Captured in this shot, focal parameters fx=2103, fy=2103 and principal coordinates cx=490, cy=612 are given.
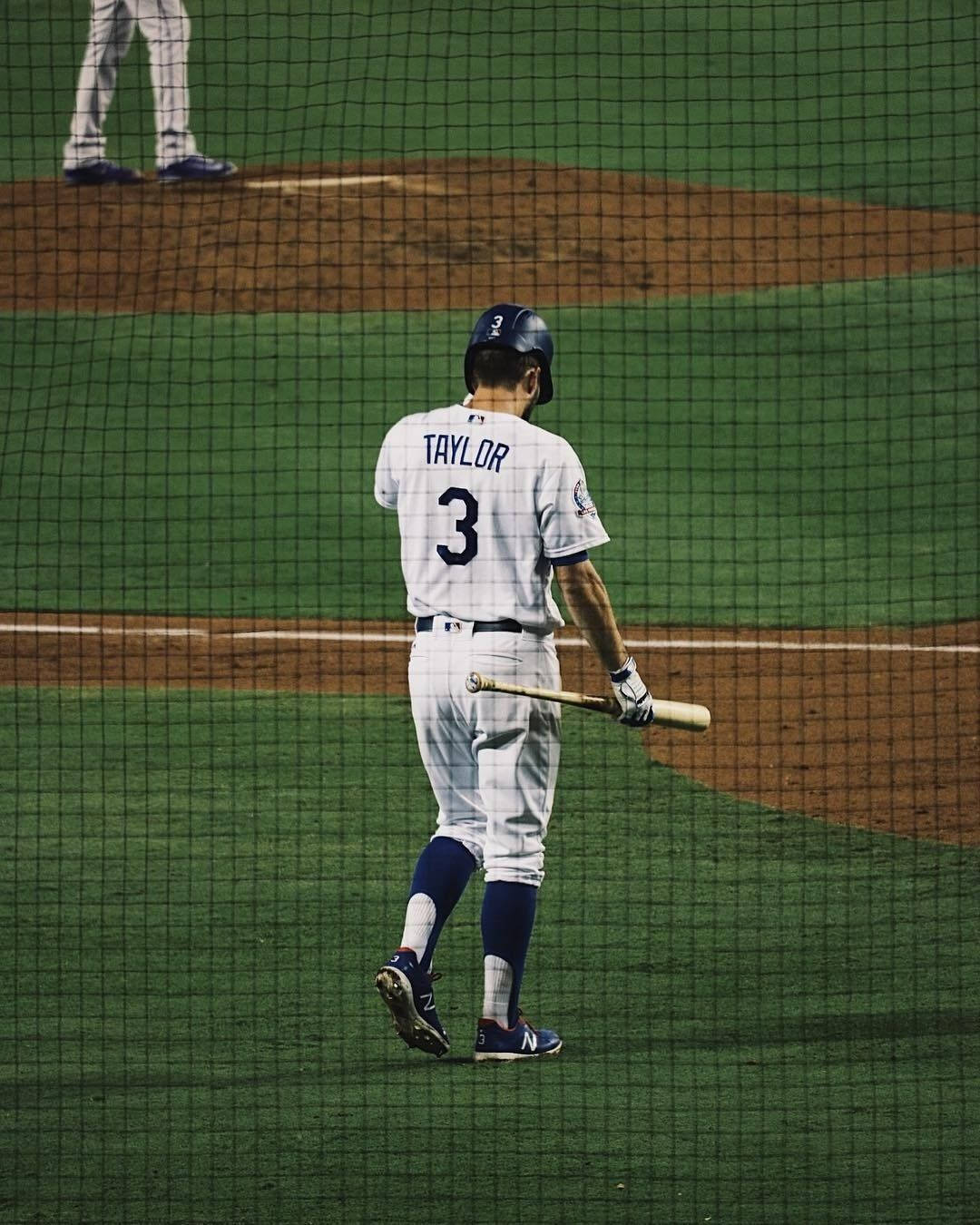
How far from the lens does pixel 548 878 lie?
26.6ft

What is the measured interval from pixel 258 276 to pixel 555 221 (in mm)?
2723

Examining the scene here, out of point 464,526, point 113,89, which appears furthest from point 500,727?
point 113,89

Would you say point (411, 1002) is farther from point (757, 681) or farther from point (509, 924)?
point (757, 681)

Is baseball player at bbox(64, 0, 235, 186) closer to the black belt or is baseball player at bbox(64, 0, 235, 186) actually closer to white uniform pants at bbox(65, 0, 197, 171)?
white uniform pants at bbox(65, 0, 197, 171)

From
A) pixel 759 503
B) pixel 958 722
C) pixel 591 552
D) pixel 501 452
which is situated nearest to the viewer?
pixel 501 452

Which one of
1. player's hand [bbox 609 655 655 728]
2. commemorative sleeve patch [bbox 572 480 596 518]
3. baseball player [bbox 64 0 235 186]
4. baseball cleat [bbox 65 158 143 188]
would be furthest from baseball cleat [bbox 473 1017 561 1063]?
baseball cleat [bbox 65 158 143 188]

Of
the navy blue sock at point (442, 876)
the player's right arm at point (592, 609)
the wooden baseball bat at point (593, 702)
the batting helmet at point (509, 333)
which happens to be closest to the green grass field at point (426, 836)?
the navy blue sock at point (442, 876)

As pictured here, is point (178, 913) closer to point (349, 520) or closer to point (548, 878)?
point (548, 878)

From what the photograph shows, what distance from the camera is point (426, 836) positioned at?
8.66 metres

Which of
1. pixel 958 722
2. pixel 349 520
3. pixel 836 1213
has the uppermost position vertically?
pixel 349 520

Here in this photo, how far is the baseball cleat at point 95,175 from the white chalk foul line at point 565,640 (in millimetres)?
7673

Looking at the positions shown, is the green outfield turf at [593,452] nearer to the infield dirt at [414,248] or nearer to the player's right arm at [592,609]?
the infield dirt at [414,248]

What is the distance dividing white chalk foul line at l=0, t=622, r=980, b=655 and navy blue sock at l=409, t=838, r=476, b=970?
576 cm

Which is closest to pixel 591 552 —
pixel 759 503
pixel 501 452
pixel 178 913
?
pixel 759 503
